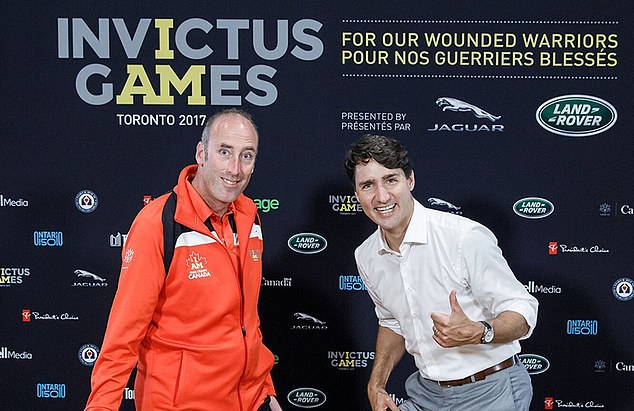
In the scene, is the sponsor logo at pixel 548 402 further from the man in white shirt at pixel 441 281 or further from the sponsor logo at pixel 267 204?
the sponsor logo at pixel 267 204

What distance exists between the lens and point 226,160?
243 centimetres

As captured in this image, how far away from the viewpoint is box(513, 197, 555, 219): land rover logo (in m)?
3.40

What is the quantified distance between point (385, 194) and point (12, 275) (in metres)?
2.03

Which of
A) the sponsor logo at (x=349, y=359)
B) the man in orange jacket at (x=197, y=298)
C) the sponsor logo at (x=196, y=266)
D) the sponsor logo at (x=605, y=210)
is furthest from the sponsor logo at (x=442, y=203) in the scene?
the sponsor logo at (x=196, y=266)

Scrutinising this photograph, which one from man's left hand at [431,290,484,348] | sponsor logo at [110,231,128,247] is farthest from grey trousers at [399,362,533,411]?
sponsor logo at [110,231,128,247]

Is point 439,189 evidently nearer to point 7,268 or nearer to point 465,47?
point 465,47

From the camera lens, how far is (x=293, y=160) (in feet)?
11.2

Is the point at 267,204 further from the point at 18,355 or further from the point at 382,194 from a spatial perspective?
the point at 18,355

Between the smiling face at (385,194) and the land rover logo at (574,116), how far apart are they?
1241mm

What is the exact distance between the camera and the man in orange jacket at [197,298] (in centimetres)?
228

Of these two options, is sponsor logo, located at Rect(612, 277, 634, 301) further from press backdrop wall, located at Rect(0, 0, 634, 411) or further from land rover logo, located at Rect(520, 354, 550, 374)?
land rover logo, located at Rect(520, 354, 550, 374)

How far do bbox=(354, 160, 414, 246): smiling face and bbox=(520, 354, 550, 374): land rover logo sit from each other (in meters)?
1.40

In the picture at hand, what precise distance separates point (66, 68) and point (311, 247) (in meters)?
1.43

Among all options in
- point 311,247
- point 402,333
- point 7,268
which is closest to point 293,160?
point 311,247
